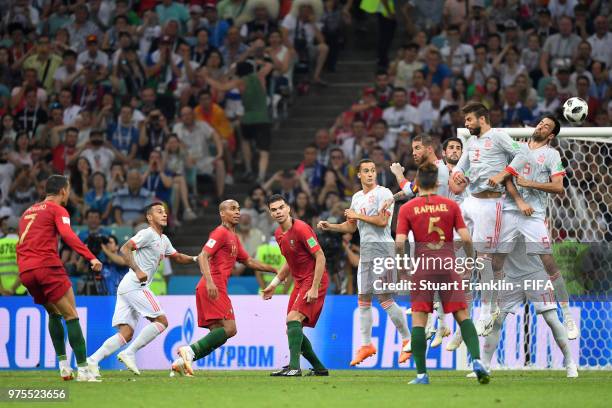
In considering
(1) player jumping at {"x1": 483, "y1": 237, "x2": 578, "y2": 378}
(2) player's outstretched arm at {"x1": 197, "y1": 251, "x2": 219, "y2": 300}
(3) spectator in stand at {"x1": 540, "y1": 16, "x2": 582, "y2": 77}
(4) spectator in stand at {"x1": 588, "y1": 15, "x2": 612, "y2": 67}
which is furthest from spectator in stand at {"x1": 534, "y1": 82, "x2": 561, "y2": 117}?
(2) player's outstretched arm at {"x1": 197, "y1": 251, "x2": 219, "y2": 300}

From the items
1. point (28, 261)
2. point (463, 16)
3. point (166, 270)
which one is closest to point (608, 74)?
point (463, 16)

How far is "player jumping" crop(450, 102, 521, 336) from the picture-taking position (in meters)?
14.8

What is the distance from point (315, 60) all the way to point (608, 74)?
614cm

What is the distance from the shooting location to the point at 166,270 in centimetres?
2145

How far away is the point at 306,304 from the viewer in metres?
14.9

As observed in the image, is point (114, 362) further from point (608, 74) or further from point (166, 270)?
point (608, 74)

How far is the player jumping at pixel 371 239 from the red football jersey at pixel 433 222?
277 cm

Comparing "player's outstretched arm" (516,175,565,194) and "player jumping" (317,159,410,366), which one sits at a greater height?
"player's outstretched arm" (516,175,565,194)

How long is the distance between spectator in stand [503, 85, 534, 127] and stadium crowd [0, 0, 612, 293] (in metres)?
0.02

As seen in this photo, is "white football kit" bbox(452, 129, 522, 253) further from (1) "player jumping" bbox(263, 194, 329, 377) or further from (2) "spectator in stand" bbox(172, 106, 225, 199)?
(2) "spectator in stand" bbox(172, 106, 225, 199)

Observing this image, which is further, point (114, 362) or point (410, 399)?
point (114, 362)

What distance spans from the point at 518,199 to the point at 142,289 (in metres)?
4.86

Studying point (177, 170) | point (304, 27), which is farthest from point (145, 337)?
point (304, 27)

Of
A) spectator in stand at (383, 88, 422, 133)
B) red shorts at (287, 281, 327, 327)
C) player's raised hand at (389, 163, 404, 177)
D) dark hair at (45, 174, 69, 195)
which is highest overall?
spectator in stand at (383, 88, 422, 133)
